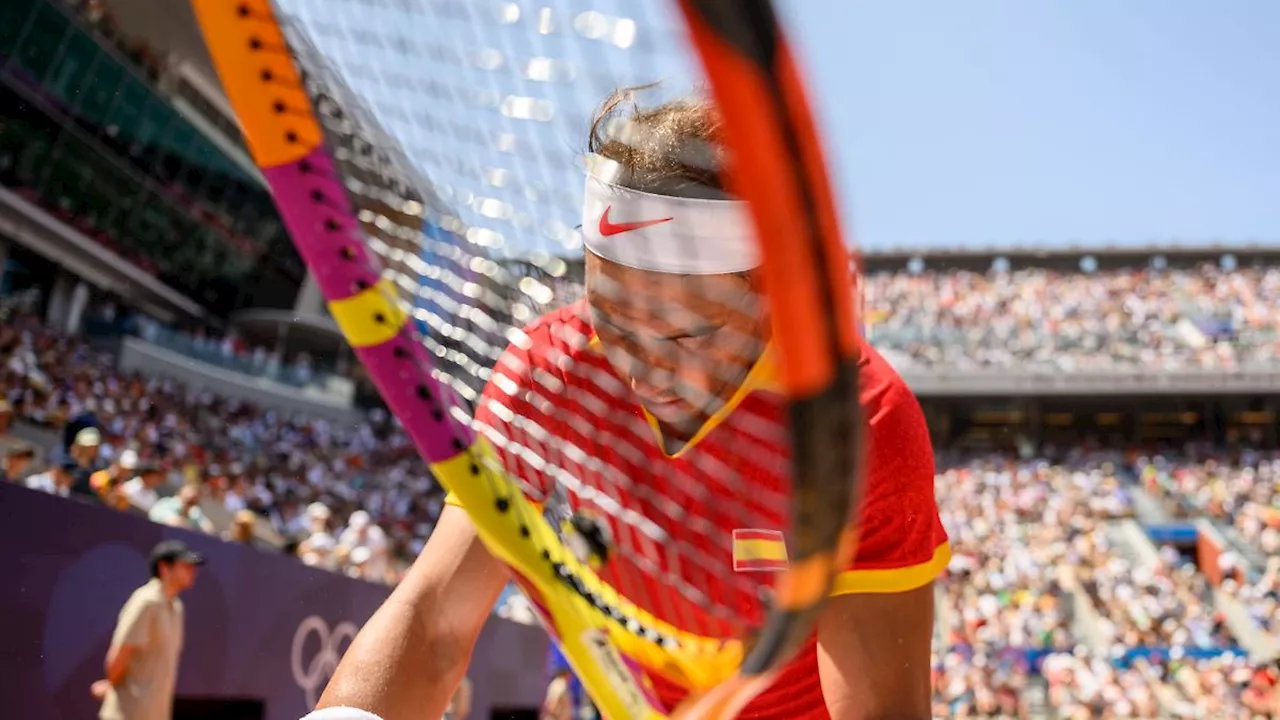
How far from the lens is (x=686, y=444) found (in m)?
1.71

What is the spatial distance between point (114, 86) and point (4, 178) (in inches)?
107

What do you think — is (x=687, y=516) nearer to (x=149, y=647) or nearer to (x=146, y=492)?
(x=149, y=647)

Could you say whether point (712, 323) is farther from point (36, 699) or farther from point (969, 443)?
point (969, 443)

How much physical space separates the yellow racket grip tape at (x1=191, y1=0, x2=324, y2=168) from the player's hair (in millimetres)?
419

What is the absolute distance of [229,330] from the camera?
32.5m

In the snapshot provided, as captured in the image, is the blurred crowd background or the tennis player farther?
the blurred crowd background

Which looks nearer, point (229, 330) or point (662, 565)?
point (662, 565)

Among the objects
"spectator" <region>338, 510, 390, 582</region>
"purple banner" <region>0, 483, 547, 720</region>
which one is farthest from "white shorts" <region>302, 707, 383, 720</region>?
"spectator" <region>338, 510, 390, 582</region>

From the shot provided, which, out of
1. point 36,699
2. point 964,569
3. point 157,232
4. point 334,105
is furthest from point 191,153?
point 334,105

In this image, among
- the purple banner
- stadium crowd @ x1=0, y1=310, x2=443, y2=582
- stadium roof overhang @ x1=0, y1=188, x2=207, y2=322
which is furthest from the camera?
stadium roof overhang @ x1=0, y1=188, x2=207, y2=322

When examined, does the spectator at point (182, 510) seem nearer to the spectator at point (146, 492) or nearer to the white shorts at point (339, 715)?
the spectator at point (146, 492)

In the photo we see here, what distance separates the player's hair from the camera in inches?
60.1

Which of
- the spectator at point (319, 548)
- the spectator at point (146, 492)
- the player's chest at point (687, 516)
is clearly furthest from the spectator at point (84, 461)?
the player's chest at point (687, 516)

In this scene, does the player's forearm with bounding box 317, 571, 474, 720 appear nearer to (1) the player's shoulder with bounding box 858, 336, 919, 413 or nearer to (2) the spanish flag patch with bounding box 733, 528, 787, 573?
(2) the spanish flag patch with bounding box 733, 528, 787, 573
